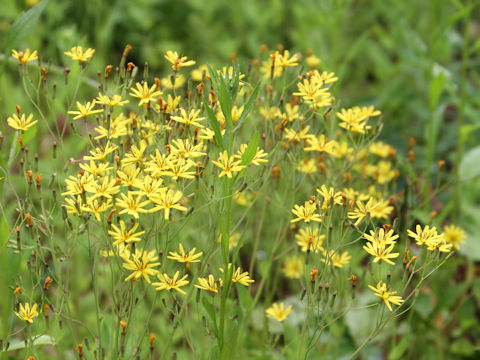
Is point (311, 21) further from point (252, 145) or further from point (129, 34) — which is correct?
point (252, 145)

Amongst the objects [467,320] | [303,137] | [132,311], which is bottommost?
[467,320]

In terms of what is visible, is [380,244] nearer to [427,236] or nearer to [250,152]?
[427,236]

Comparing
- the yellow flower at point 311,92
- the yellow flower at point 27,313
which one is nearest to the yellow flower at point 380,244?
the yellow flower at point 311,92

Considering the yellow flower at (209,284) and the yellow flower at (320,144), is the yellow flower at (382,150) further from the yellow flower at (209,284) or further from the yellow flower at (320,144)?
the yellow flower at (209,284)

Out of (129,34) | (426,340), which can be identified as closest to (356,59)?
(129,34)

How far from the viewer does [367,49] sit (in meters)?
5.08

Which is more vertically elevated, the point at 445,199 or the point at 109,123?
the point at 109,123

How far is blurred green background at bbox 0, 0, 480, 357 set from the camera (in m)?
2.89

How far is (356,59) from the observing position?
5.25 m

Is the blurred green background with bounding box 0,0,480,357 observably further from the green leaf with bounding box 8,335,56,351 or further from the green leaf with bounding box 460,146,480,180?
the green leaf with bounding box 8,335,56,351

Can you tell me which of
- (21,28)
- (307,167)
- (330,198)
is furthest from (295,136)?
(21,28)

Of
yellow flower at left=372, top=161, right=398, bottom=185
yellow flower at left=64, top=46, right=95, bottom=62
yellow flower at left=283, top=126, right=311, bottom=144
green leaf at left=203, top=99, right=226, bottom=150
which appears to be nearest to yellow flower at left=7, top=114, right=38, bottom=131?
yellow flower at left=64, top=46, right=95, bottom=62

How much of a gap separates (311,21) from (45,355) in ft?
8.31

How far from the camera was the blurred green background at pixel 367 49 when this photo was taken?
289 cm
